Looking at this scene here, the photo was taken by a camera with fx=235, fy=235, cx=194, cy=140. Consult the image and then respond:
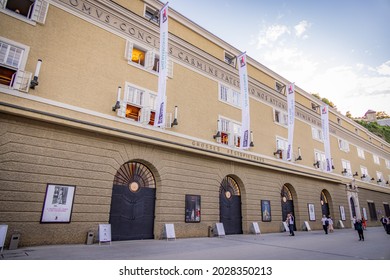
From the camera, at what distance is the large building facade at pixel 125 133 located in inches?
398

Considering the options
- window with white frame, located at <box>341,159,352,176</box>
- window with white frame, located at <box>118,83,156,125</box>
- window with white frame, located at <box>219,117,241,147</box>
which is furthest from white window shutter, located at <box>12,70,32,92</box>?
window with white frame, located at <box>341,159,352,176</box>

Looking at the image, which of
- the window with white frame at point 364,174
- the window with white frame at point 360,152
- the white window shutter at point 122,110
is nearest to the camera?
the white window shutter at point 122,110

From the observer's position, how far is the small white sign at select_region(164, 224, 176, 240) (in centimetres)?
1277

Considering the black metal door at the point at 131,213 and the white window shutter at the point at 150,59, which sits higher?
the white window shutter at the point at 150,59

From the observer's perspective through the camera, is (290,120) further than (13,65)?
Yes

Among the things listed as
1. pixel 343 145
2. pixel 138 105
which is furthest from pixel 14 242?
pixel 343 145

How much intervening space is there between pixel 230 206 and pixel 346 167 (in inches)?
831

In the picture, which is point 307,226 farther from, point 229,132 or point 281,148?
point 229,132

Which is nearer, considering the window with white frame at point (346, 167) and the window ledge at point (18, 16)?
the window ledge at point (18, 16)

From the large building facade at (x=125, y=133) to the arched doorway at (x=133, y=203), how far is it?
0.19ft

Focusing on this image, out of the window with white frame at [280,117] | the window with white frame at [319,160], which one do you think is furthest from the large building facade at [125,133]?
the window with white frame at [319,160]

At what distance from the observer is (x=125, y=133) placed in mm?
12273

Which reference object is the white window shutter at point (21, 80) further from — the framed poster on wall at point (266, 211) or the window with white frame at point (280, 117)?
the window with white frame at point (280, 117)

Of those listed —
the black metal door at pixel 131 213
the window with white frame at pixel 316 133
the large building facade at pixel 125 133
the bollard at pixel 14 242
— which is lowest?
the bollard at pixel 14 242
